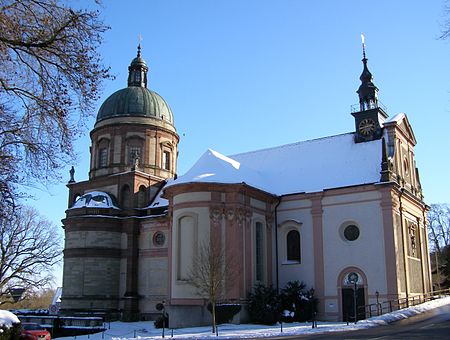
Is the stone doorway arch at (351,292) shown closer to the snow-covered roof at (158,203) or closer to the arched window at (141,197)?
the snow-covered roof at (158,203)

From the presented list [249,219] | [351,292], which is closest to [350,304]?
[351,292]

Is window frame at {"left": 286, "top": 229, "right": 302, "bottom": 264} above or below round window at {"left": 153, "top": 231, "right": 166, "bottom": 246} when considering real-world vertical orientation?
below

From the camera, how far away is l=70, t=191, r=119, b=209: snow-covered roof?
4372 cm

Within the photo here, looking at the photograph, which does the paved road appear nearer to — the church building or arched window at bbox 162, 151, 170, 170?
the church building

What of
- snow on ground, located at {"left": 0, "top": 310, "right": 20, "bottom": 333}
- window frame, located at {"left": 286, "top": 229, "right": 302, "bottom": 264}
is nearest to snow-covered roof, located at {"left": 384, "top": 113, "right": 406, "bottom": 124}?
window frame, located at {"left": 286, "top": 229, "right": 302, "bottom": 264}

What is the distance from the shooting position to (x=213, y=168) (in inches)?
1398

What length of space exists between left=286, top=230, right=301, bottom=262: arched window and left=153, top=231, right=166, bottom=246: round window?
37.6 feet

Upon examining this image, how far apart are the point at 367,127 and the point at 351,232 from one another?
8.92 m

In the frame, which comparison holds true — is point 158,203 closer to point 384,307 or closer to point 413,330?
point 384,307

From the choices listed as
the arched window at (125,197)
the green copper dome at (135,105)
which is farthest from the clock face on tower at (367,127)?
the arched window at (125,197)

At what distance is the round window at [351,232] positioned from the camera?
3453 centimetres

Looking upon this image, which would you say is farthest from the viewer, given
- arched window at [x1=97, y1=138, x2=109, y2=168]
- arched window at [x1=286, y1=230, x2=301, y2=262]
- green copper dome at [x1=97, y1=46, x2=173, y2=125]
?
green copper dome at [x1=97, y1=46, x2=173, y2=125]

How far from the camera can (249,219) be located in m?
34.6

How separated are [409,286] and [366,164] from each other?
8964 millimetres
